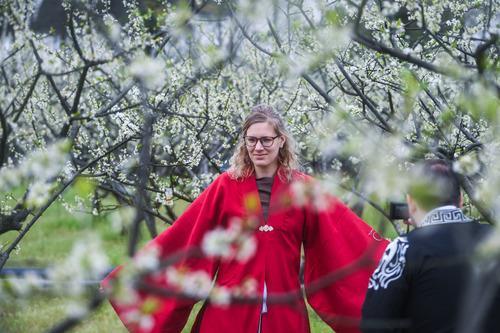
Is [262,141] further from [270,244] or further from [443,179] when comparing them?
[443,179]

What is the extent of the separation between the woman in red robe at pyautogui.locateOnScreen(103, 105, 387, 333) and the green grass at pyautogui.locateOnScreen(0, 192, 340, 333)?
2.62 feet

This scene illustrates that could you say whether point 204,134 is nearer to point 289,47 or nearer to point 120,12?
Answer: point 289,47

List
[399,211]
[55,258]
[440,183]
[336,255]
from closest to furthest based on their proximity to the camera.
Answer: [440,183], [399,211], [336,255], [55,258]

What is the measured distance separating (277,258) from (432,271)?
1279 mm

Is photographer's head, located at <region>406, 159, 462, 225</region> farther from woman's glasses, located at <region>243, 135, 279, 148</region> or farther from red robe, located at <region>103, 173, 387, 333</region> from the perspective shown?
woman's glasses, located at <region>243, 135, 279, 148</region>

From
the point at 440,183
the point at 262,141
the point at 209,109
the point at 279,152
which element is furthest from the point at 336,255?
the point at 209,109

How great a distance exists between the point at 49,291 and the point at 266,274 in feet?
7.30

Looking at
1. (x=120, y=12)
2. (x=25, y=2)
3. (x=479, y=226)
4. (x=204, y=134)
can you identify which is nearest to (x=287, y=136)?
A: (x=479, y=226)

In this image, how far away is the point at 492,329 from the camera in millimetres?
2514

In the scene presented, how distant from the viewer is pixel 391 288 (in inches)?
102

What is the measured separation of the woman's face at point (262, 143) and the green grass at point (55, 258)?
116 centimetres

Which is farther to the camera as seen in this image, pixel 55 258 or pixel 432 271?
pixel 55 258

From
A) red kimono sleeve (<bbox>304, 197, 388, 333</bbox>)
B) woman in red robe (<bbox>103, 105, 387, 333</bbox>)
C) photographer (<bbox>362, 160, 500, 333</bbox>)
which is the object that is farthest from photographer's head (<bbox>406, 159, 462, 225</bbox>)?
red kimono sleeve (<bbox>304, 197, 388, 333</bbox>)

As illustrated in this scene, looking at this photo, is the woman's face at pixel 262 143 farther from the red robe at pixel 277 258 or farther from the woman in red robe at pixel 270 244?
the red robe at pixel 277 258
